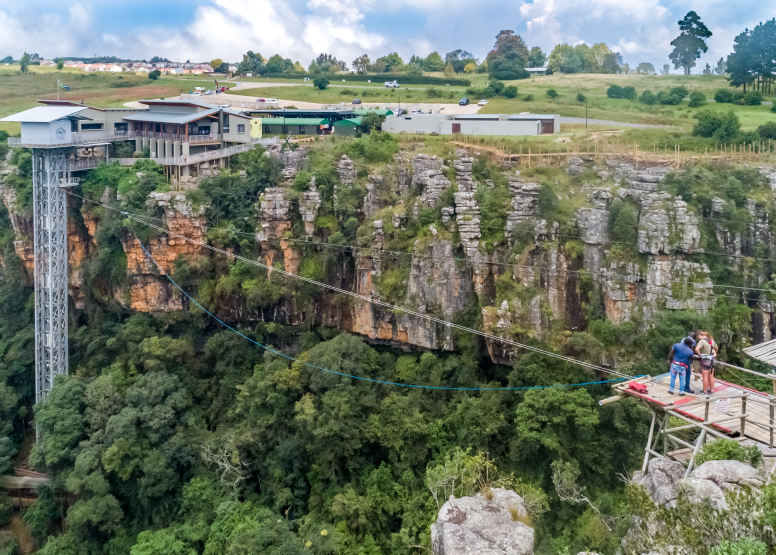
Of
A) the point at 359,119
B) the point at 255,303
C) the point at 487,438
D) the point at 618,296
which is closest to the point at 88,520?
the point at 255,303

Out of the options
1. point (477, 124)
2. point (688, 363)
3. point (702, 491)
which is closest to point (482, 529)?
point (702, 491)

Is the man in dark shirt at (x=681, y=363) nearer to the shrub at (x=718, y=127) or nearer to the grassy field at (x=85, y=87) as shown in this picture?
the shrub at (x=718, y=127)

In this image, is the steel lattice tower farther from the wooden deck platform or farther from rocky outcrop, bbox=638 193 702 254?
the wooden deck platform

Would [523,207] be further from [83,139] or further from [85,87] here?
[85,87]

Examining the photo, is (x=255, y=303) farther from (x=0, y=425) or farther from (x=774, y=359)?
(x=774, y=359)

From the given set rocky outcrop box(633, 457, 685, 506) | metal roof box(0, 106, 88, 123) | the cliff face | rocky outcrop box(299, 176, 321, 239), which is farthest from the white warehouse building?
rocky outcrop box(633, 457, 685, 506)

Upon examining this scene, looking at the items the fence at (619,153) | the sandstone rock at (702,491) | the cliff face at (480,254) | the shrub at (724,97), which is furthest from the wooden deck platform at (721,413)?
the shrub at (724,97)
